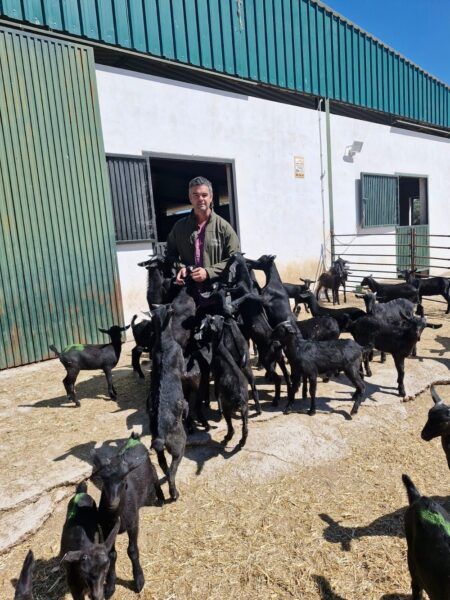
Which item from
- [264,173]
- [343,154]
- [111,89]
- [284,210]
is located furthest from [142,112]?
[343,154]

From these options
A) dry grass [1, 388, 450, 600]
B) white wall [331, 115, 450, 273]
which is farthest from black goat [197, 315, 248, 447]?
white wall [331, 115, 450, 273]

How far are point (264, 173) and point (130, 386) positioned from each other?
285 inches

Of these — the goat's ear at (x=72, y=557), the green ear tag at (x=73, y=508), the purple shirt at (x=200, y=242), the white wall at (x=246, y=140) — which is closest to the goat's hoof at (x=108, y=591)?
the green ear tag at (x=73, y=508)

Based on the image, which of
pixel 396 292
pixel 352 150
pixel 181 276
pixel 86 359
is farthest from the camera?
pixel 352 150

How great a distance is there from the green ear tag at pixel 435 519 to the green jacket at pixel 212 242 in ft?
10.7

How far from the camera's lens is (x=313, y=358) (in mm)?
4676

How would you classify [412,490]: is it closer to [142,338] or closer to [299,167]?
[142,338]

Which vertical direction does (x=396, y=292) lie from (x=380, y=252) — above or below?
below

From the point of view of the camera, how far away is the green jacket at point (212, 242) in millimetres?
5000

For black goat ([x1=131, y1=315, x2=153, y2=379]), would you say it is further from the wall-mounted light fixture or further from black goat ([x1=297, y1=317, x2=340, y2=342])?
the wall-mounted light fixture

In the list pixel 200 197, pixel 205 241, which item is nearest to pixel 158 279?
pixel 205 241

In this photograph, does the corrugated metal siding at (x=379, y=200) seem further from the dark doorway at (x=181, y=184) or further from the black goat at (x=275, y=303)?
the black goat at (x=275, y=303)

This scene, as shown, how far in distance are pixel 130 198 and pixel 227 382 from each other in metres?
5.53

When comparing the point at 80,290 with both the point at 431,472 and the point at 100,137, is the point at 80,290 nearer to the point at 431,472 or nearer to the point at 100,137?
the point at 100,137
